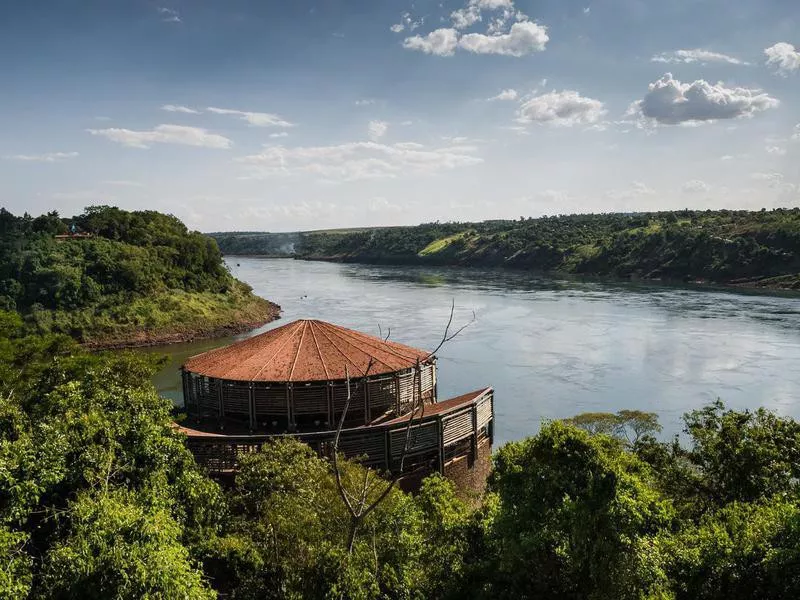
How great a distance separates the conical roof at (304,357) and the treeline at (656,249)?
297 feet

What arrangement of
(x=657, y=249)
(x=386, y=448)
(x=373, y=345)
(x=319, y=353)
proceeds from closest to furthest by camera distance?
(x=386, y=448)
(x=319, y=353)
(x=373, y=345)
(x=657, y=249)

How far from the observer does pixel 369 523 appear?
12.4 meters

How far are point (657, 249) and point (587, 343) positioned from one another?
7056 cm

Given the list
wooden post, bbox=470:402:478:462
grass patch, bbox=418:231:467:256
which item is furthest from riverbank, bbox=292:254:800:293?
wooden post, bbox=470:402:478:462

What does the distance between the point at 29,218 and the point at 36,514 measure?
10417 centimetres

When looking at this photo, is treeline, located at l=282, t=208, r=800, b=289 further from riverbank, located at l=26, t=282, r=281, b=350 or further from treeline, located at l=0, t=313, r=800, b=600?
treeline, located at l=0, t=313, r=800, b=600

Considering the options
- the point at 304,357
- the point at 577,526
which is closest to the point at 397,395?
the point at 304,357

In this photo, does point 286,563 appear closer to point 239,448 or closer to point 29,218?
point 239,448

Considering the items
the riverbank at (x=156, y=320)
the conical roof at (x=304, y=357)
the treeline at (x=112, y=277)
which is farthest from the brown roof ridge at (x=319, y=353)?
the treeline at (x=112, y=277)

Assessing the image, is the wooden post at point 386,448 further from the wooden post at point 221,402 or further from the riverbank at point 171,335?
the riverbank at point 171,335

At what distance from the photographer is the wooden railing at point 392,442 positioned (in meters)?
19.2

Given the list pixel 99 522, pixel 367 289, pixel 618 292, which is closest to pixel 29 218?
pixel 367 289

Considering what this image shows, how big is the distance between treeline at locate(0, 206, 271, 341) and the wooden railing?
5206 cm

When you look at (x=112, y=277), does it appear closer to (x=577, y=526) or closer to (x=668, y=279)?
(x=577, y=526)
